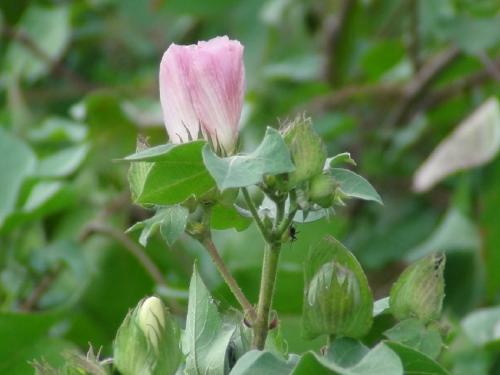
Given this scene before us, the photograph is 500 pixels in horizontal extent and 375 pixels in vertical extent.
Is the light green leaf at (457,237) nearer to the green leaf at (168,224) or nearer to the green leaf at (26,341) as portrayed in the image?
the green leaf at (26,341)

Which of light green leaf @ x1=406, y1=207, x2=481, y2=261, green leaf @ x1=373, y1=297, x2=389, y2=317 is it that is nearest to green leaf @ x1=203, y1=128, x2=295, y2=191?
green leaf @ x1=373, y1=297, x2=389, y2=317

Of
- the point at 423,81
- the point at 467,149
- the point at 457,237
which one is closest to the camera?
the point at 467,149

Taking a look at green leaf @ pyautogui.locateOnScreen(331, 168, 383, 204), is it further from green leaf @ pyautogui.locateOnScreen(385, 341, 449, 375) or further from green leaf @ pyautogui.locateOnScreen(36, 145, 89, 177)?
green leaf @ pyautogui.locateOnScreen(36, 145, 89, 177)

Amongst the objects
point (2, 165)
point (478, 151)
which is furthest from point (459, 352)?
point (2, 165)

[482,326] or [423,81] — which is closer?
[482,326]

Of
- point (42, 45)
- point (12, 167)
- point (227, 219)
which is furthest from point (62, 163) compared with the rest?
point (227, 219)

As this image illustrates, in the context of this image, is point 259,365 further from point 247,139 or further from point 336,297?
point 247,139

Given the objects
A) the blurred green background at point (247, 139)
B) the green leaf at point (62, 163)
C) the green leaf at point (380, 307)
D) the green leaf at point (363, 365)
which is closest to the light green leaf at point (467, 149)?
the blurred green background at point (247, 139)
